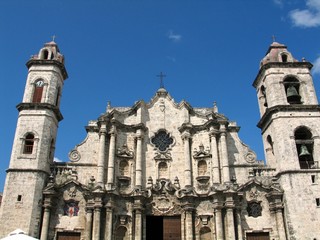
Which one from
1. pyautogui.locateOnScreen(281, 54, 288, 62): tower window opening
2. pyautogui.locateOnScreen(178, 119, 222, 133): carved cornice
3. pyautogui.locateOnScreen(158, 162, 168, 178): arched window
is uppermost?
pyautogui.locateOnScreen(281, 54, 288, 62): tower window opening

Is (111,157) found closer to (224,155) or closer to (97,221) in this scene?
(97,221)

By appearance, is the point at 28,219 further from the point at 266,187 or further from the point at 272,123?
the point at 272,123

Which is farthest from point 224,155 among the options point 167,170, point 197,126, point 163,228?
point 163,228

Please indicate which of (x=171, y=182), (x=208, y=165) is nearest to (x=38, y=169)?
(x=171, y=182)

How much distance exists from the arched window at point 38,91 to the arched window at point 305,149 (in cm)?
1676

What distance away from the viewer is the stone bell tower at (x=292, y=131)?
67.7 ft

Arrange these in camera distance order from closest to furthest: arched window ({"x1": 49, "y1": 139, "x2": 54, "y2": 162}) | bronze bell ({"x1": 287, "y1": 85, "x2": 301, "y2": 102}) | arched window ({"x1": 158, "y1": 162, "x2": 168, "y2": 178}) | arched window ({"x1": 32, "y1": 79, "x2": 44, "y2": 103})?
1. arched window ({"x1": 49, "y1": 139, "x2": 54, "y2": 162})
2. arched window ({"x1": 158, "y1": 162, "x2": 168, "y2": 178})
3. arched window ({"x1": 32, "y1": 79, "x2": 44, "y2": 103})
4. bronze bell ({"x1": 287, "y1": 85, "x2": 301, "y2": 102})

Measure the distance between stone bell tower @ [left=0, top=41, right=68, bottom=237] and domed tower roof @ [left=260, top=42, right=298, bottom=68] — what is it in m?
14.5

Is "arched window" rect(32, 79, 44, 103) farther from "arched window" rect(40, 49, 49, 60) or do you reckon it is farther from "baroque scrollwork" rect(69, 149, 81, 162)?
"baroque scrollwork" rect(69, 149, 81, 162)

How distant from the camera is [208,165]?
77.0ft

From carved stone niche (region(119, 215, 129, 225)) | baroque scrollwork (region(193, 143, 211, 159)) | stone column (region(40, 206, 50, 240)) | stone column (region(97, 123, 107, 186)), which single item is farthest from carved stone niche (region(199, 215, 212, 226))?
stone column (region(40, 206, 50, 240))

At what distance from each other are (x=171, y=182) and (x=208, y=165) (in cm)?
266

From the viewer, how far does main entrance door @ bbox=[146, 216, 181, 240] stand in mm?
21703

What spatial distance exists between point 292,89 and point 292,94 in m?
0.45
